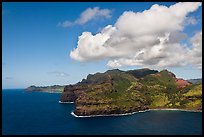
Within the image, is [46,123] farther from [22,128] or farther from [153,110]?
[153,110]

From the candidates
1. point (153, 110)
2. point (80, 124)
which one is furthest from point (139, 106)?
point (80, 124)

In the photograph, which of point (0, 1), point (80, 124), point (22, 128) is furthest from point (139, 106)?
point (0, 1)

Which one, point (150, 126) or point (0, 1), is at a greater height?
point (0, 1)

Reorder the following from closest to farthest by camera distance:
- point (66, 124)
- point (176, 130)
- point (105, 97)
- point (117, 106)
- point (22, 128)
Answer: point (176, 130) → point (22, 128) → point (66, 124) → point (117, 106) → point (105, 97)

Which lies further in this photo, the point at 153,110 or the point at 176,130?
the point at 153,110

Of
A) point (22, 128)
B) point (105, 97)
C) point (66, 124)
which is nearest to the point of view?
point (22, 128)

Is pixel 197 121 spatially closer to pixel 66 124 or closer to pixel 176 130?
pixel 176 130

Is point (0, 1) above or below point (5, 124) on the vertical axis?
above

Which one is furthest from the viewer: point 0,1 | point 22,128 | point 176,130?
point 22,128

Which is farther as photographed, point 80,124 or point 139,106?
point 139,106
